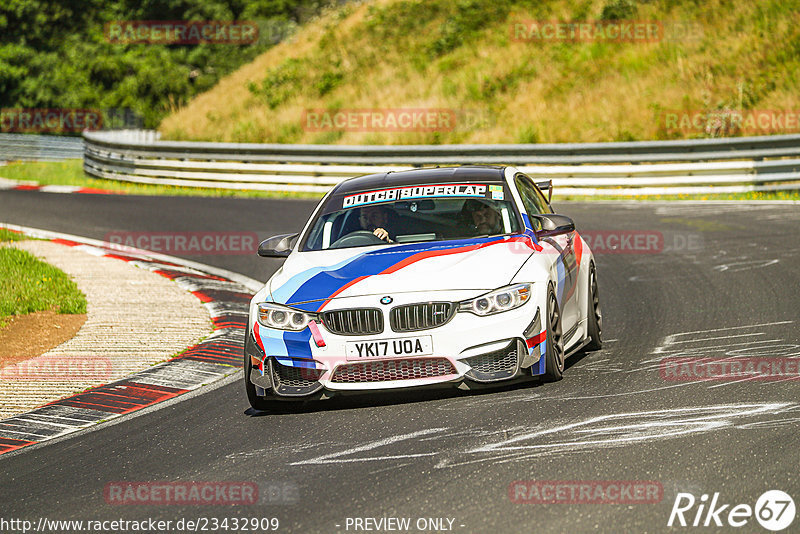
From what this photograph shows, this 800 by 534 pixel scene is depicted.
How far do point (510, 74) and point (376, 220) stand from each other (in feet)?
83.1

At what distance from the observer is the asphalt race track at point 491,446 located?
5078 millimetres

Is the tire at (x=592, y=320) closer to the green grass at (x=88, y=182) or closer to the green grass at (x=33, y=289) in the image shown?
the green grass at (x=33, y=289)

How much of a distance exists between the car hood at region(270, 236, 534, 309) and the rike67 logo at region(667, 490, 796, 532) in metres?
2.55

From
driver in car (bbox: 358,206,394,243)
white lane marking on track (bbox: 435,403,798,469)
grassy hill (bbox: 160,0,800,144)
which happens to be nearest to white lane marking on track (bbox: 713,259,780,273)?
driver in car (bbox: 358,206,394,243)

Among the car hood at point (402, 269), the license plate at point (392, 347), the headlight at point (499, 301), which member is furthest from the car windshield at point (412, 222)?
the license plate at point (392, 347)

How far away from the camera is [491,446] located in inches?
236

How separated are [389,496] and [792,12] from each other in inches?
1059

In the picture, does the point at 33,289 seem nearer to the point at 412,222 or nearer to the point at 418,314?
the point at 412,222

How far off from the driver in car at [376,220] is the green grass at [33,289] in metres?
4.57

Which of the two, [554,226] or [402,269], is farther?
[554,226]

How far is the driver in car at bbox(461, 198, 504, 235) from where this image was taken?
8242mm

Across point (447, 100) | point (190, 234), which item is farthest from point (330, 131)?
point (190, 234)

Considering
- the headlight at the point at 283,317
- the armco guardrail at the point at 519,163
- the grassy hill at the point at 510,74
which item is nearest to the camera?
the headlight at the point at 283,317

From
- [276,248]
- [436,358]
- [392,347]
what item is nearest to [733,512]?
[436,358]
